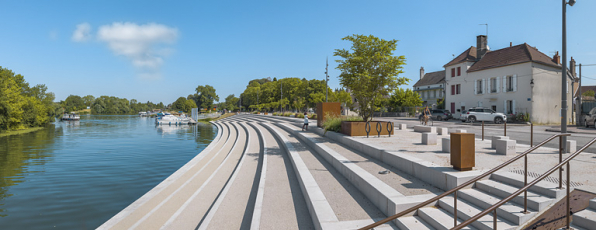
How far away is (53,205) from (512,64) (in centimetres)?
3800

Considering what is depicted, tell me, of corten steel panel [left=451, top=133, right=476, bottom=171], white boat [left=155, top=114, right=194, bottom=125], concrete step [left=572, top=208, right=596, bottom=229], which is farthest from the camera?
white boat [left=155, top=114, right=194, bottom=125]

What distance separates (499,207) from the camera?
4.45 metres

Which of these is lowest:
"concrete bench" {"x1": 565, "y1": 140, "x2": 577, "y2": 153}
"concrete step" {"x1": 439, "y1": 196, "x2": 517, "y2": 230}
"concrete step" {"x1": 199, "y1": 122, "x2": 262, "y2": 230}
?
"concrete step" {"x1": 199, "y1": 122, "x2": 262, "y2": 230}

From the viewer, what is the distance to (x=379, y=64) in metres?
13.1

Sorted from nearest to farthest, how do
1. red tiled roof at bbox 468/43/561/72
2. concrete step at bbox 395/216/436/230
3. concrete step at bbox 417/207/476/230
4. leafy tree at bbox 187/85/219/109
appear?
concrete step at bbox 417/207/476/230 → concrete step at bbox 395/216/436/230 → red tiled roof at bbox 468/43/561/72 → leafy tree at bbox 187/85/219/109

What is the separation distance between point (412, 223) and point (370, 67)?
381 inches

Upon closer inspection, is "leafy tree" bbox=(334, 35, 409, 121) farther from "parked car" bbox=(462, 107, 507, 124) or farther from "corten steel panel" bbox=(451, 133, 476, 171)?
"parked car" bbox=(462, 107, 507, 124)

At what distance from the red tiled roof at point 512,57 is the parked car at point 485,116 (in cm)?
648

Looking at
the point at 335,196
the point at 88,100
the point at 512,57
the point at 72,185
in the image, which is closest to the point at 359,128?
the point at 335,196

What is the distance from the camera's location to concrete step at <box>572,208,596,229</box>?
3.56m

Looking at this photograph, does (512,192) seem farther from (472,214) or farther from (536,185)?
(472,214)

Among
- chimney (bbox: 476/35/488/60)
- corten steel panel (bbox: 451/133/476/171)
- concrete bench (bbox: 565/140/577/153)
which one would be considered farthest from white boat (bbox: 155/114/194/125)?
concrete bench (bbox: 565/140/577/153)

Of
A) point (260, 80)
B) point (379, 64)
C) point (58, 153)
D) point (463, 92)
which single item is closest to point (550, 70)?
point (463, 92)

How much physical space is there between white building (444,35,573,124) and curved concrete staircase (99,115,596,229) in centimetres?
2792
